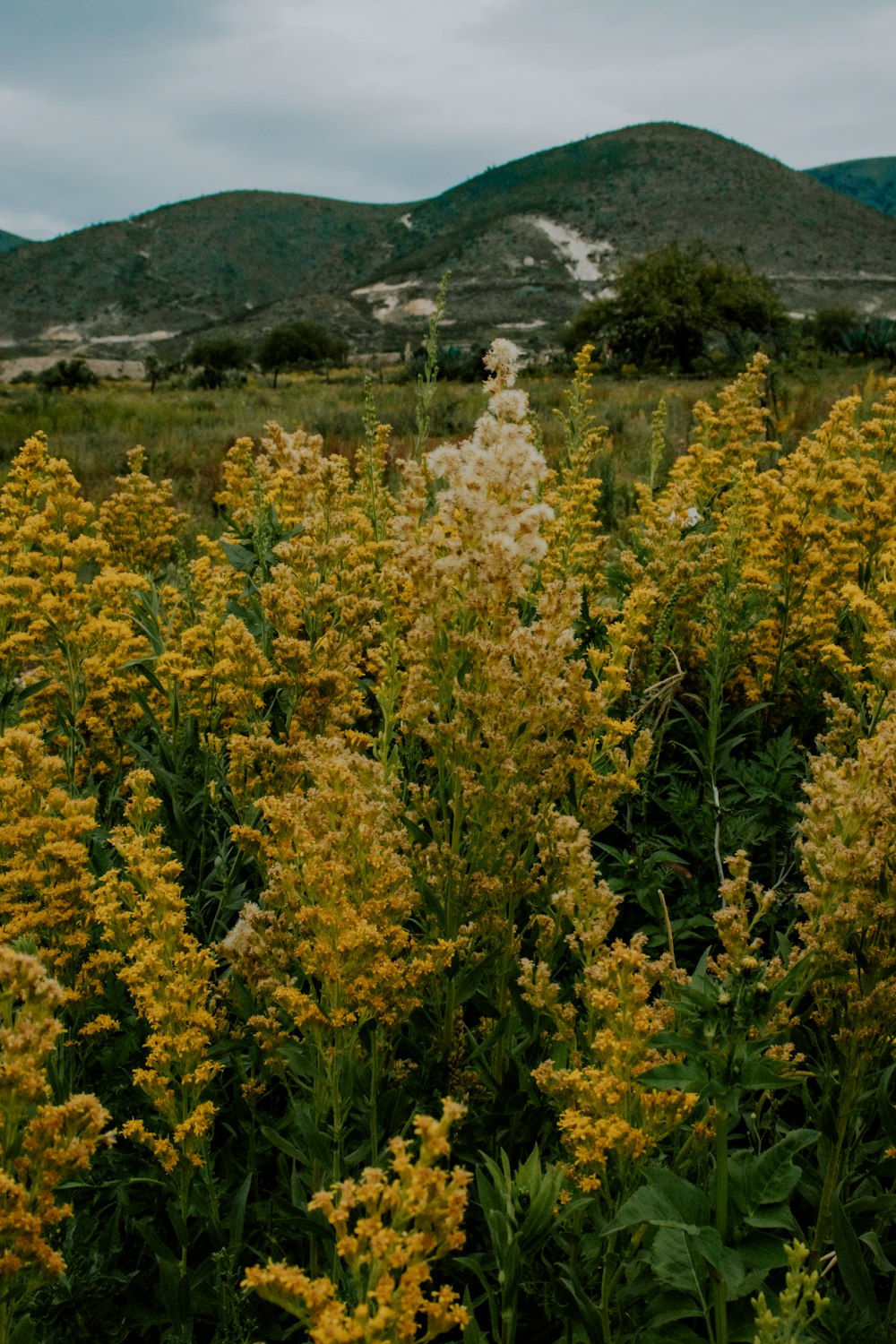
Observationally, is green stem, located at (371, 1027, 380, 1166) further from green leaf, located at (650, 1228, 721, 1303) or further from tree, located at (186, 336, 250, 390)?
tree, located at (186, 336, 250, 390)

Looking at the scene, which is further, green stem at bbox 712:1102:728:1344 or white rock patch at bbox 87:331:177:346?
white rock patch at bbox 87:331:177:346

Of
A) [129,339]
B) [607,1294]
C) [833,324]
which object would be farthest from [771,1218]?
[129,339]

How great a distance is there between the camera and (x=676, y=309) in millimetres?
32531

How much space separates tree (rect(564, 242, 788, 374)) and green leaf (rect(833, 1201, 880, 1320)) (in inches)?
1262

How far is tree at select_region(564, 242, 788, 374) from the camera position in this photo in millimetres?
33281

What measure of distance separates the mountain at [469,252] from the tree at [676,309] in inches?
592

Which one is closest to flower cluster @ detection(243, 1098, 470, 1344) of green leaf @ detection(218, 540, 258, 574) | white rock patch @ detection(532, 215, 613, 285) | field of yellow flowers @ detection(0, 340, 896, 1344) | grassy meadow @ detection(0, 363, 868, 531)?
field of yellow flowers @ detection(0, 340, 896, 1344)

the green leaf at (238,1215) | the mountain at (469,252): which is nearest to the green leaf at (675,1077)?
the green leaf at (238,1215)

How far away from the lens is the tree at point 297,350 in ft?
161

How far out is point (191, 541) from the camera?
8898mm

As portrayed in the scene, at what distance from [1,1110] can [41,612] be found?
2.17m

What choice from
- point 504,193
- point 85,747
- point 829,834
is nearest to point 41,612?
point 85,747

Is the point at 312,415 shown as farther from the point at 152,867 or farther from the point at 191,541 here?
the point at 152,867

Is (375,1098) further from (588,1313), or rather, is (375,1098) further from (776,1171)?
(776,1171)
